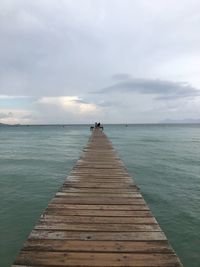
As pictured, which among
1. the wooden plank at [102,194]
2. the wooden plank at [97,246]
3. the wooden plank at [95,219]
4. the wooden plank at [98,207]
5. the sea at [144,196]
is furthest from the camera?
the sea at [144,196]

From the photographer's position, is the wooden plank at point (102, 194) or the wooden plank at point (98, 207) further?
the wooden plank at point (102, 194)

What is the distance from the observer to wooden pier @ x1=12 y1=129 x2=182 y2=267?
15.5ft

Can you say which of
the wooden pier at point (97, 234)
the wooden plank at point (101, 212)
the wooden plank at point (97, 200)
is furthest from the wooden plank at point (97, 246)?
the wooden plank at point (97, 200)

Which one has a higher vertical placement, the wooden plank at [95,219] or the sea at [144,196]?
the wooden plank at [95,219]

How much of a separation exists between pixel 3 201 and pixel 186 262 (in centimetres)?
915

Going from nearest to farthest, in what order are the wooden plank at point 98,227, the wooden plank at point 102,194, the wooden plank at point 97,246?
the wooden plank at point 97,246
the wooden plank at point 98,227
the wooden plank at point 102,194

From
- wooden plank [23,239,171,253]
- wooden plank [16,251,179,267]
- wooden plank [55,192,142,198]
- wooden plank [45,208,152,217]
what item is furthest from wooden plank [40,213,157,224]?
wooden plank [55,192,142,198]

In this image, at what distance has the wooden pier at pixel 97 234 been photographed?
4.72m

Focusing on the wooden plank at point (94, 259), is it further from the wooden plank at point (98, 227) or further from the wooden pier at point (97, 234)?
the wooden plank at point (98, 227)

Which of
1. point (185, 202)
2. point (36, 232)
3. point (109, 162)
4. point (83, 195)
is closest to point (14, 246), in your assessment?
point (83, 195)

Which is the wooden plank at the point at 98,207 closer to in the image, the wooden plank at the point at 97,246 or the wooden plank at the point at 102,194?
the wooden plank at the point at 102,194

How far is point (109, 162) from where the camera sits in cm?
1503

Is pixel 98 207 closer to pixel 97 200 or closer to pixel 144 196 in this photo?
pixel 97 200

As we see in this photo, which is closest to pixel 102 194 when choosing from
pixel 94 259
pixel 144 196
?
pixel 94 259
